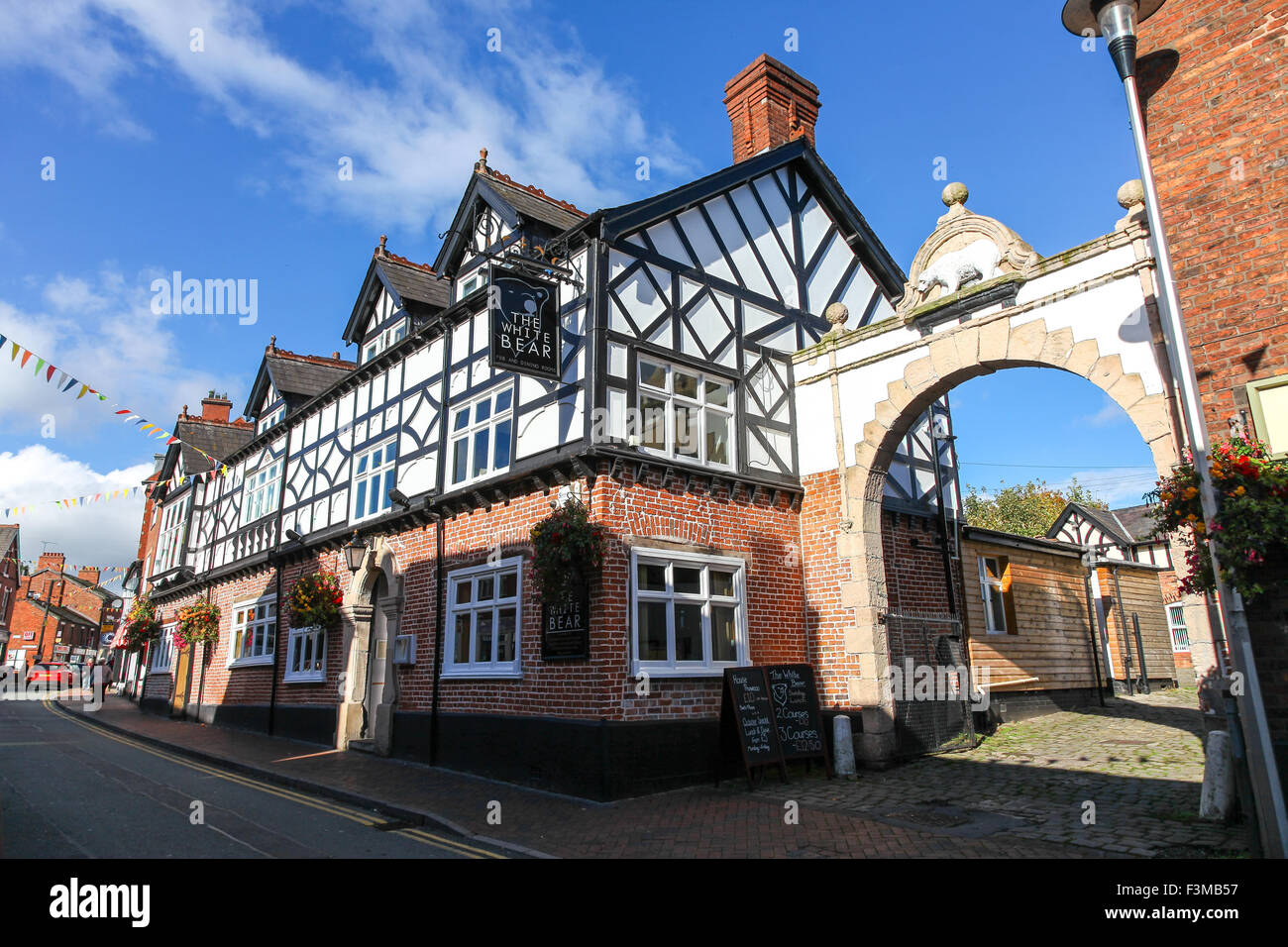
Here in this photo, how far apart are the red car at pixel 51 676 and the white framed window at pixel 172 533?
2652 centimetres

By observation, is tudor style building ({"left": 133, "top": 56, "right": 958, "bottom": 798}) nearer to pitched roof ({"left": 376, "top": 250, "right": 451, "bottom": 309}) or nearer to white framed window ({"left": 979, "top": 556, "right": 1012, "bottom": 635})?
pitched roof ({"left": 376, "top": 250, "right": 451, "bottom": 309})

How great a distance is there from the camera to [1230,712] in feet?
20.5

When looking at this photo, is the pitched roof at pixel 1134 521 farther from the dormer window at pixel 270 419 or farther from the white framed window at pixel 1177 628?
the dormer window at pixel 270 419

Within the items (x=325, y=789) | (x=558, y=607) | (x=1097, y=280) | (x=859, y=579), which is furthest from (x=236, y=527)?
(x=1097, y=280)

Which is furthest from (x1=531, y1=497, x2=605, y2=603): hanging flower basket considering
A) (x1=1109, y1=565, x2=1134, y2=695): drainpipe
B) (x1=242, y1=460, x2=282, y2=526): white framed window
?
(x1=1109, y1=565, x2=1134, y2=695): drainpipe

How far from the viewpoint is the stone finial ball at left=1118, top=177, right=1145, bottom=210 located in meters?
8.38

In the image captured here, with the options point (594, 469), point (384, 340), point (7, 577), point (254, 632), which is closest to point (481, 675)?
point (594, 469)

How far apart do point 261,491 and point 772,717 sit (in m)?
16.7

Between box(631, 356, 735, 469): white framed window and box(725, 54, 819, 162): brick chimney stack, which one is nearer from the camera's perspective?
box(631, 356, 735, 469): white framed window

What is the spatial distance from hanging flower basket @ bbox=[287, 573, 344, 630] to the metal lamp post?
14146 mm

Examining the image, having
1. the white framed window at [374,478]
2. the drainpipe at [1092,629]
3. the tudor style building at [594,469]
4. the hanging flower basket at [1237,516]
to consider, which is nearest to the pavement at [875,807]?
the tudor style building at [594,469]

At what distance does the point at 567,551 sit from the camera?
9.27 meters

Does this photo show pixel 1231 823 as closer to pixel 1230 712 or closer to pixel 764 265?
pixel 1230 712
